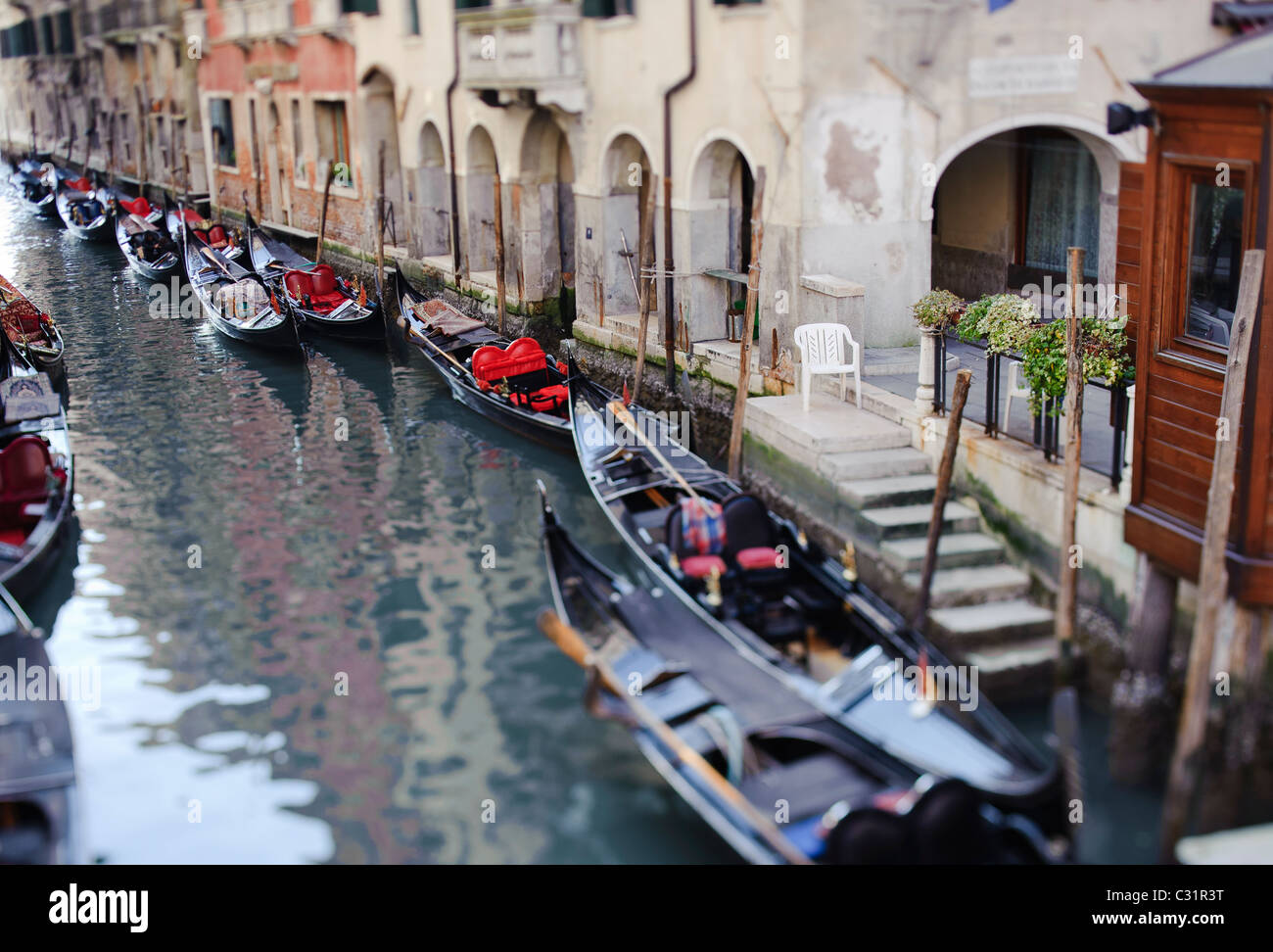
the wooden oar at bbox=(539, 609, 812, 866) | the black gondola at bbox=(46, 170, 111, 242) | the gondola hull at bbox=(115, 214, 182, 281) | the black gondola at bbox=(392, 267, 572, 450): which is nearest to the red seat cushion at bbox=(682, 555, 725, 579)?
the wooden oar at bbox=(539, 609, 812, 866)

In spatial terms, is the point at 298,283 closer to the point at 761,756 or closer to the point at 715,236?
the point at 715,236

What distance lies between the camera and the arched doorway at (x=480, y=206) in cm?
1562

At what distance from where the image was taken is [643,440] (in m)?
9.83

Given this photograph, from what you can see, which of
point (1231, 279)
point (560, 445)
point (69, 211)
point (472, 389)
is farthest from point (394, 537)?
point (69, 211)

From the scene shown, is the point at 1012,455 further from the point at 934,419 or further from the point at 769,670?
the point at 769,670

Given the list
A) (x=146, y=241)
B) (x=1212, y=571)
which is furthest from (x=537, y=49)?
(x=146, y=241)

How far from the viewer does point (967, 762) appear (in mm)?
5629

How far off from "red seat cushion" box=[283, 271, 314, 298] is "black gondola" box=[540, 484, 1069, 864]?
373 inches

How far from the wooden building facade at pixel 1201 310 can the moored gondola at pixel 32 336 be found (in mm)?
9965

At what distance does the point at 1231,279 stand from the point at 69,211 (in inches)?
911

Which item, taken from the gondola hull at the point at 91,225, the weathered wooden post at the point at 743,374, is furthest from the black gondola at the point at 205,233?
the weathered wooden post at the point at 743,374

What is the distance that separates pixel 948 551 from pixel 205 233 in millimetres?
15887

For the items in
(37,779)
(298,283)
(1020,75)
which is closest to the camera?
(37,779)

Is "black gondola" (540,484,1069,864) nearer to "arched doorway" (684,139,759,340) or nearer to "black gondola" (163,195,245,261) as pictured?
"arched doorway" (684,139,759,340)
